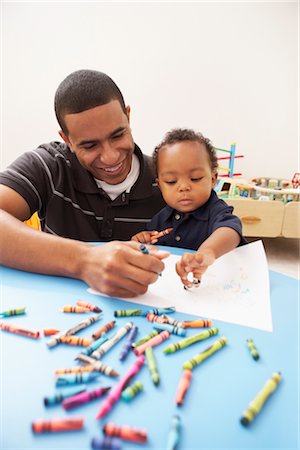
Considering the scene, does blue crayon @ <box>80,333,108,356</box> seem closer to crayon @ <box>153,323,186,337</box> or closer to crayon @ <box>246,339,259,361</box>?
crayon @ <box>153,323,186,337</box>

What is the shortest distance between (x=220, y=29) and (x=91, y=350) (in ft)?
9.52

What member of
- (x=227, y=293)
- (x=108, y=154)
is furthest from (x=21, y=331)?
(x=108, y=154)

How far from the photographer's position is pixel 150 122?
2.89 meters

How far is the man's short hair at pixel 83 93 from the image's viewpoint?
3.01ft

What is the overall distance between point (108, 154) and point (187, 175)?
0.23 meters

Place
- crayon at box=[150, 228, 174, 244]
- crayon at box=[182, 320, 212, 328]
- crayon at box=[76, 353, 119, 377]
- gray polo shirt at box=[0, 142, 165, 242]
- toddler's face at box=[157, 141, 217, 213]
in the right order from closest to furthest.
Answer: crayon at box=[76, 353, 119, 377]
crayon at box=[182, 320, 212, 328]
crayon at box=[150, 228, 174, 244]
toddler's face at box=[157, 141, 217, 213]
gray polo shirt at box=[0, 142, 165, 242]

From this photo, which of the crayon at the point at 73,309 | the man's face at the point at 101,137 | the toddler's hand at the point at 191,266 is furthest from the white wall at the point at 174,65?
the crayon at the point at 73,309

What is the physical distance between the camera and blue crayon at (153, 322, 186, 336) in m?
0.50

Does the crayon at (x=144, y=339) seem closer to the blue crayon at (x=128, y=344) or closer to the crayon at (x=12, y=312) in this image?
the blue crayon at (x=128, y=344)

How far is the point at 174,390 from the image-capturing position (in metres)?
0.38

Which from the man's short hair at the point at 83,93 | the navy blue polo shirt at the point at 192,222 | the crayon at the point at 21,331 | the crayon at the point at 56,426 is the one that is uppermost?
the man's short hair at the point at 83,93

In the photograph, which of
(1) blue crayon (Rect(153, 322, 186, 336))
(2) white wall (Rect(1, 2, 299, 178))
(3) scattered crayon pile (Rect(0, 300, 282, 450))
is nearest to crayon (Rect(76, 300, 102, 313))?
(3) scattered crayon pile (Rect(0, 300, 282, 450))

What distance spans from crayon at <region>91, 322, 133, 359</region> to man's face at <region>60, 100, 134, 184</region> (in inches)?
23.2

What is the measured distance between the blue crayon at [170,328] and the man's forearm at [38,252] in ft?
0.74
